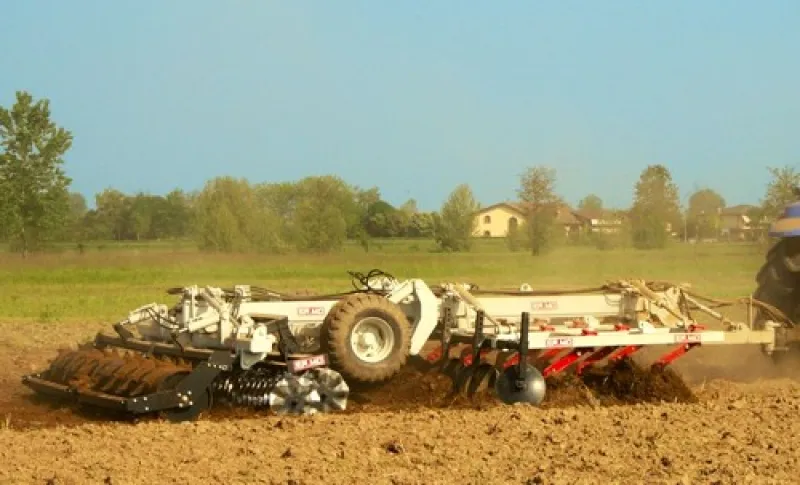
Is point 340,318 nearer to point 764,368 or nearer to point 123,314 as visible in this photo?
point 764,368

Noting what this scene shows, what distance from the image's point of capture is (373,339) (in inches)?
380

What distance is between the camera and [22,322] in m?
18.4

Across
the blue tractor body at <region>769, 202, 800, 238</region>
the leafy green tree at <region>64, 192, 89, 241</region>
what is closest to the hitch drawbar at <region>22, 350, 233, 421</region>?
the blue tractor body at <region>769, 202, 800, 238</region>

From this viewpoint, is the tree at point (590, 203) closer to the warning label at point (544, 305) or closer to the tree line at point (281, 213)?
the tree line at point (281, 213)

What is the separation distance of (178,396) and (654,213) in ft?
65.5

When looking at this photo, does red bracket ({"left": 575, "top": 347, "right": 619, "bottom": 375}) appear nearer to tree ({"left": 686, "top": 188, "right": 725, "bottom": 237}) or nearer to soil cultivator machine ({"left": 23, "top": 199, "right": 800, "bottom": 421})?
soil cultivator machine ({"left": 23, "top": 199, "right": 800, "bottom": 421})

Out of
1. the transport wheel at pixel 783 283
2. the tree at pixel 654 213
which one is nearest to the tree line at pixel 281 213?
the tree at pixel 654 213

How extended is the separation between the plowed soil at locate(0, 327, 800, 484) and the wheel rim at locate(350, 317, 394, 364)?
35 centimetres

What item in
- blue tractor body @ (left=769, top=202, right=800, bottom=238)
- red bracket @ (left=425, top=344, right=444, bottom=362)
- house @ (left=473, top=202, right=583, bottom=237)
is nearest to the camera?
red bracket @ (left=425, top=344, right=444, bottom=362)

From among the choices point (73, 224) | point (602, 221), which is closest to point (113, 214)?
point (73, 224)

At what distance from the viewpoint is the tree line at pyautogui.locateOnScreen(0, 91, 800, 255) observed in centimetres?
2756

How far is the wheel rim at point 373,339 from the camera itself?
376 inches

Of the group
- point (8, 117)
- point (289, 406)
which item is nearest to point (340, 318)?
point (289, 406)

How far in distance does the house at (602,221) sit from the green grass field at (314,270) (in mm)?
693
